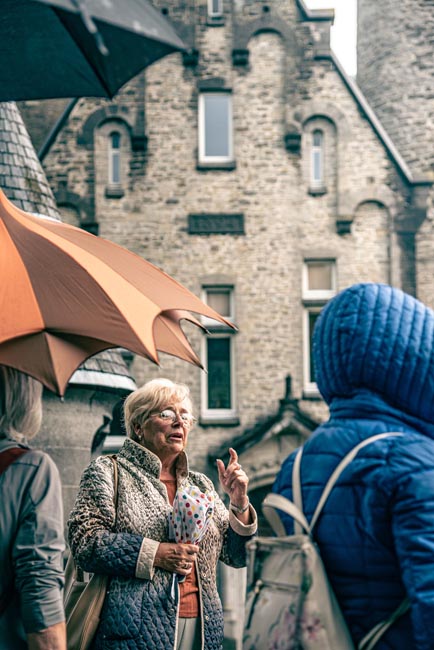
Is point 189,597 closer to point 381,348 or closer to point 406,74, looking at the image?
point 381,348

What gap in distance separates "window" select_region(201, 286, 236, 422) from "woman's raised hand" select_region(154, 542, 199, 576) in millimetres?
13054

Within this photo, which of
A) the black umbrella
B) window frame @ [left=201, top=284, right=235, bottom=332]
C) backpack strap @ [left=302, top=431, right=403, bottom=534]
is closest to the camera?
backpack strap @ [left=302, top=431, right=403, bottom=534]

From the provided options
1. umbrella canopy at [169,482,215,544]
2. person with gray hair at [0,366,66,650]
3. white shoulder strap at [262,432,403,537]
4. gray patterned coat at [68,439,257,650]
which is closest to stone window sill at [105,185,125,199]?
gray patterned coat at [68,439,257,650]

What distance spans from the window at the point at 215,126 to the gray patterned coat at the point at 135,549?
14.2 meters

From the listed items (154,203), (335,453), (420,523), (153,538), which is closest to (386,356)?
(335,453)

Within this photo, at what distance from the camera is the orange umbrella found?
3.82m

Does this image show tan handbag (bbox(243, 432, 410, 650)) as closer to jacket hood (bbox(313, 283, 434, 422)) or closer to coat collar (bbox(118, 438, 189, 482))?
jacket hood (bbox(313, 283, 434, 422))

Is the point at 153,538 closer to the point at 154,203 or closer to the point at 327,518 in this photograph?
the point at 327,518

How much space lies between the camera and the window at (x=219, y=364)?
1720 cm

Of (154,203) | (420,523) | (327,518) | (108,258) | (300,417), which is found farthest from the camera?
(154,203)

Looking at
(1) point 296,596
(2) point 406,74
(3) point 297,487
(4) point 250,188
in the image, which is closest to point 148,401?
(3) point 297,487

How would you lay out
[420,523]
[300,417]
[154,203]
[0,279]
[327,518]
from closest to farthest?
1. [420,523]
2. [327,518]
3. [0,279]
4. [300,417]
5. [154,203]

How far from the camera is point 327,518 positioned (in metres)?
3.00

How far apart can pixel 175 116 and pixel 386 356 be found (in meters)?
15.3
